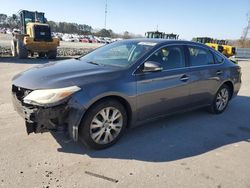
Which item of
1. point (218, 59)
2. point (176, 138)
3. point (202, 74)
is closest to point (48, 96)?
point (176, 138)

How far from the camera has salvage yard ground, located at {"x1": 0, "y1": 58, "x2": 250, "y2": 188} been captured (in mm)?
3311

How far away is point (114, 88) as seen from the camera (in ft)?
Answer: 13.1

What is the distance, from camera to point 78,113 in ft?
12.1

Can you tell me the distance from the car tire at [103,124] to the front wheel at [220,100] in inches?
105

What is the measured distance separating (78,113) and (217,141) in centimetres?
246

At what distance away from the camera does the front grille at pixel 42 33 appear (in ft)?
56.8

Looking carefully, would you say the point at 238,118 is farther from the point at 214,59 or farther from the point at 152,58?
the point at 152,58

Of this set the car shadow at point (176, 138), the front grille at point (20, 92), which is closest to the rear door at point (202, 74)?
the car shadow at point (176, 138)

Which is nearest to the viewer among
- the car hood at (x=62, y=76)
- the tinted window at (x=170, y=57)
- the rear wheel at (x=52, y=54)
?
the car hood at (x=62, y=76)

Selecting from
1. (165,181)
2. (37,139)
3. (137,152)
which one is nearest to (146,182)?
(165,181)

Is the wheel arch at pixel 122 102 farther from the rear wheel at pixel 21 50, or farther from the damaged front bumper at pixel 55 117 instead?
the rear wheel at pixel 21 50

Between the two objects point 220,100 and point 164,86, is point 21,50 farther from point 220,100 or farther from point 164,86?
point 164,86

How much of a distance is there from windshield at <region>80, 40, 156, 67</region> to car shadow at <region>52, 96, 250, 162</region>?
4.05 ft

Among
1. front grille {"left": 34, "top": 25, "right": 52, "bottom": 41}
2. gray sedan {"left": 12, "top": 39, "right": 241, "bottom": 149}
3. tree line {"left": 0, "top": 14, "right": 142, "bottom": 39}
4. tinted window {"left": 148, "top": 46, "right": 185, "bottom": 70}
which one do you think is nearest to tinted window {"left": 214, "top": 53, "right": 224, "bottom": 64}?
gray sedan {"left": 12, "top": 39, "right": 241, "bottom": 149}
